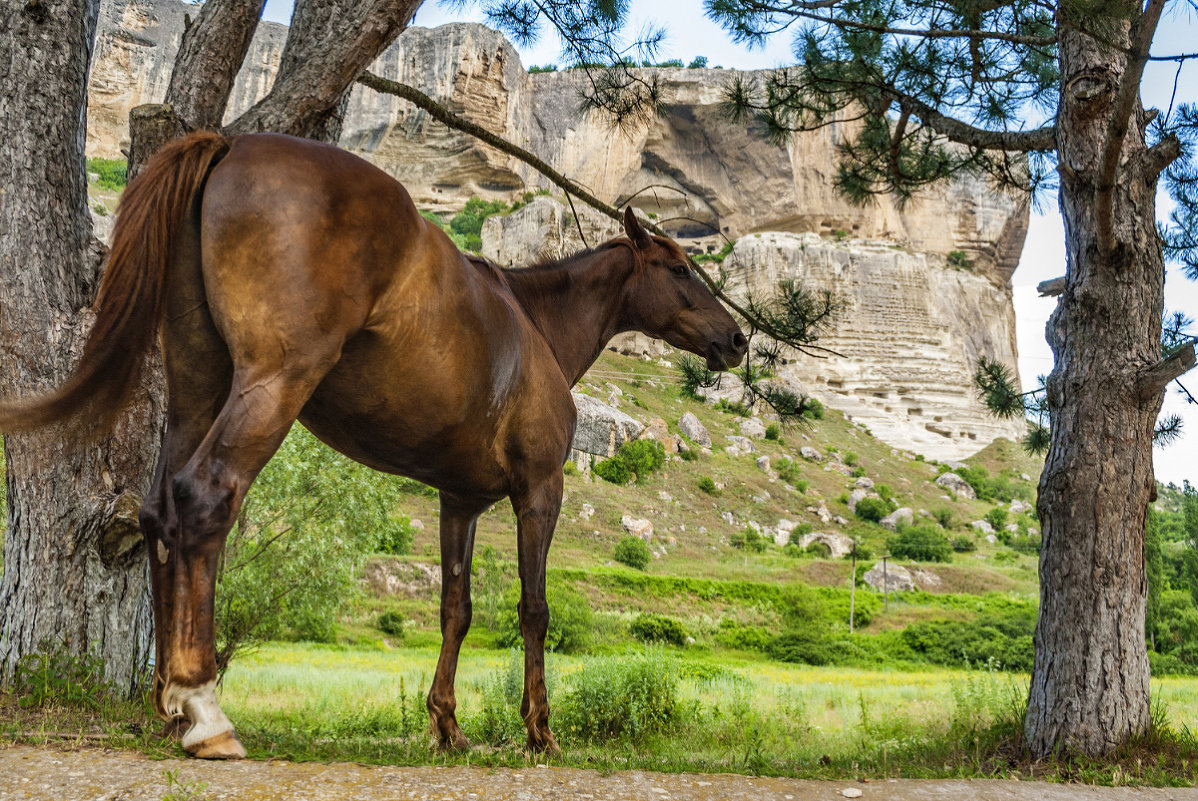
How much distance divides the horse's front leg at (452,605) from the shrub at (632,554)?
33813mm

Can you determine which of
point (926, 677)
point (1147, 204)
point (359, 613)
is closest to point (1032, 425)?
point (1147, 204)

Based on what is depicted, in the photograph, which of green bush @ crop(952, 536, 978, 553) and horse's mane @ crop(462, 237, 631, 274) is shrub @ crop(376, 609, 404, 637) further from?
green bush @ crop(952, 536, 978, 553)

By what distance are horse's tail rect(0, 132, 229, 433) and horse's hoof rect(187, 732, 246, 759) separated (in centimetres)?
124

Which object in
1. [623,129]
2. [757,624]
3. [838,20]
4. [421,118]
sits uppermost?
[421,118]

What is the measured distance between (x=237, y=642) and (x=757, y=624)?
78.8 ft

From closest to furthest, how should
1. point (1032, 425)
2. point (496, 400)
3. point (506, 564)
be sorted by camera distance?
1. point (496, 400)
2. point (1032, 425)
3. point (506, 564)

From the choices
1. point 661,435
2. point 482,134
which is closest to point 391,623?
point 482,134

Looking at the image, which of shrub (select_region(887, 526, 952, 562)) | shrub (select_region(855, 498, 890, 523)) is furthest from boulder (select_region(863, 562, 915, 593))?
shrub (select_region(855, 498, 890, 523))

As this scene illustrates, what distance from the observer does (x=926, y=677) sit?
20484 mm

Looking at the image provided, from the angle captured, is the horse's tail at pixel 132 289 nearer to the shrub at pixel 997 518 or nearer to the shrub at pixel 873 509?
the shrub at pixel 873 509

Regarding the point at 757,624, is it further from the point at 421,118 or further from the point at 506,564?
the point at 421,118

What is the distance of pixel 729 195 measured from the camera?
280 ft

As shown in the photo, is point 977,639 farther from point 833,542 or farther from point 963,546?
point 963,546

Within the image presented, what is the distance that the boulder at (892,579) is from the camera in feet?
133
